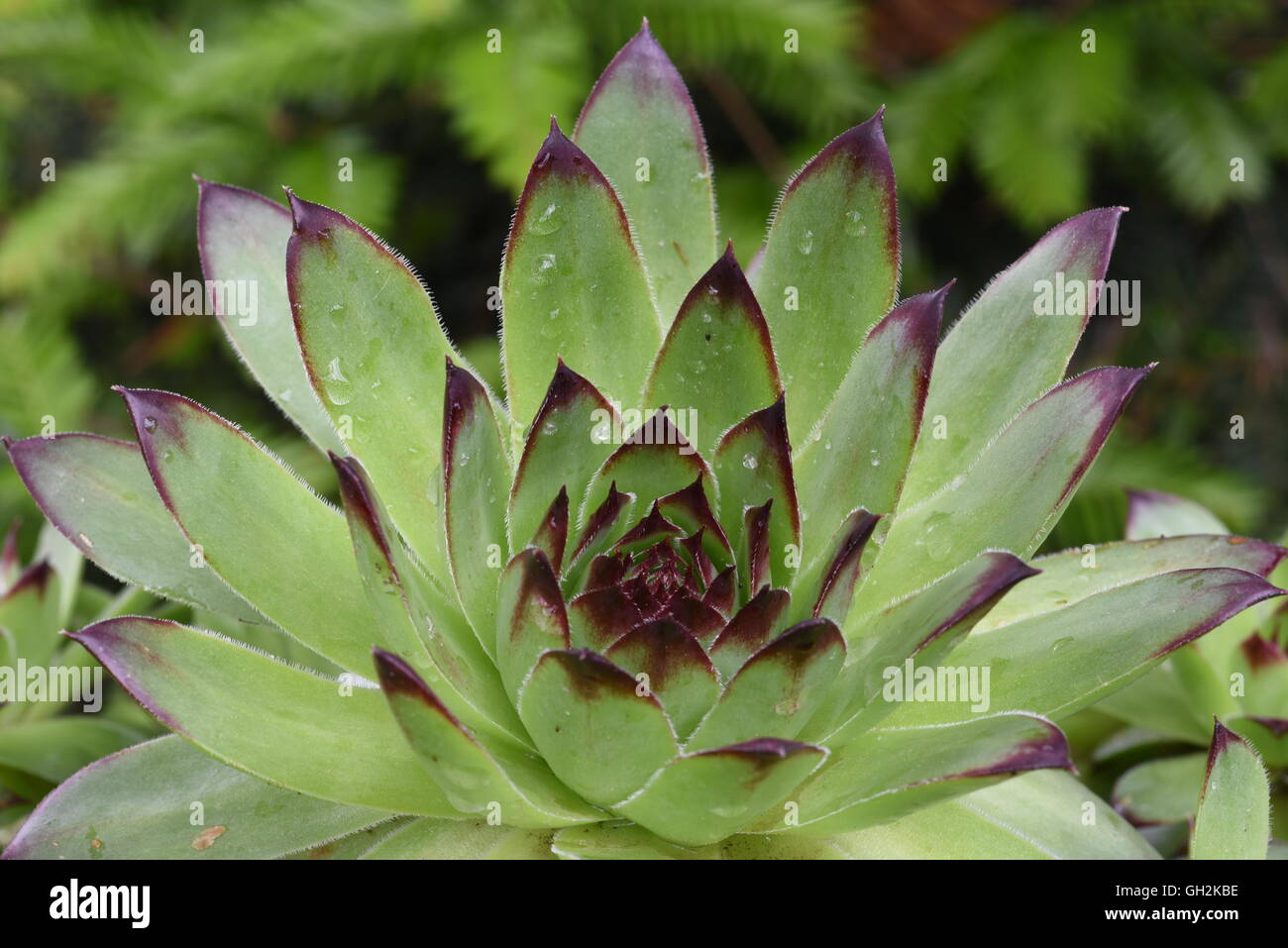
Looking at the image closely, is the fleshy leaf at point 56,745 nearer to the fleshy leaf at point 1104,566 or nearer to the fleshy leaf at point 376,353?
the fleshy leaf at point 376,353

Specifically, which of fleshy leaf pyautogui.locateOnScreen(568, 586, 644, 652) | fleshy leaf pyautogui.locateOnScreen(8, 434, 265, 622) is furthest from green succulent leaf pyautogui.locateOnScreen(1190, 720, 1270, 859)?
fleshy leaf pyautogui.locateOnScreen(8, 434, 265, 622)

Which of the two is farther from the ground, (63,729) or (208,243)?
(208,243)

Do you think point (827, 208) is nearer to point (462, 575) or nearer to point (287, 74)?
point (462, 575)

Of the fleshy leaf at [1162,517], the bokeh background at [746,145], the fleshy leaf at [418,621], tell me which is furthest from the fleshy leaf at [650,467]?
the bokeh background at [746,145]

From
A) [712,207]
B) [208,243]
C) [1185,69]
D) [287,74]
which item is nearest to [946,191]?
[1185,69]

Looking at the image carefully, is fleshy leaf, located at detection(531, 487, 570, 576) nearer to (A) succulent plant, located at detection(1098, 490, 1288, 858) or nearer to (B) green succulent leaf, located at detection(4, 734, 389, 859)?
(B) green succulent leaf, located at detection(4, 734, 389, 859)

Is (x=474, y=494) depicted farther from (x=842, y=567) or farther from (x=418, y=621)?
(x=842, y=567)

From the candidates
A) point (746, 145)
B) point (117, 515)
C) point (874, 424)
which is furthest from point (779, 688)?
point (746, 145)
